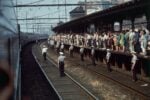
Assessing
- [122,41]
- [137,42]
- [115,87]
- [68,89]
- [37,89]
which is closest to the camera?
[115,87]

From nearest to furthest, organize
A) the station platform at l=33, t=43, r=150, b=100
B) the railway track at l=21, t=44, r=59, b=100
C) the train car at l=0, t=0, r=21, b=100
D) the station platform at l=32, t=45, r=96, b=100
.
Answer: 1. the train car at l=0, t=0, r=21, b=100
2. the station platform at l=33, t=43, r=150, b=100
3. the station platform at l=32, t=45, r=96, b=100
4. the railway track at l=21, t=44, r=59, b=100

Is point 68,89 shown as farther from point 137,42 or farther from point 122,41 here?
point 122,41

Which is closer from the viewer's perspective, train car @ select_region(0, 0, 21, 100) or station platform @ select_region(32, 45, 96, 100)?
train car @ select_region(0, 0, 21, 100)

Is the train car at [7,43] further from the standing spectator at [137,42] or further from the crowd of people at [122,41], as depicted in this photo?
the standing spectator at [137,42]

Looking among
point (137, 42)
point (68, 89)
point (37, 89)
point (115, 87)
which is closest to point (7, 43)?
point (115, 87)

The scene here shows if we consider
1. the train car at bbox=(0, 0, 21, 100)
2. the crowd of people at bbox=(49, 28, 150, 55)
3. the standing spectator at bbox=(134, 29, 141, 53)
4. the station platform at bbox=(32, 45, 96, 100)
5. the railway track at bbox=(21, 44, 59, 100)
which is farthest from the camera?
the standing spectator at bbox=(134, 29, 141, 53)

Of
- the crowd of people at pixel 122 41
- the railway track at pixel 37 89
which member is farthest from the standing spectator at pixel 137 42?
the railway track at pixel 37 89

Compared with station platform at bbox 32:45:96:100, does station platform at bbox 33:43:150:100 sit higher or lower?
higher

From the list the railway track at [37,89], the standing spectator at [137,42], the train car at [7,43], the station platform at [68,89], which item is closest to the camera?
the train car at [7,43]

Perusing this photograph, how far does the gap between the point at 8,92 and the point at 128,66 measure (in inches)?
863

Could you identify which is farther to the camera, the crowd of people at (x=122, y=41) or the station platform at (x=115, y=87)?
the crowd of people at (x=122, y=41)

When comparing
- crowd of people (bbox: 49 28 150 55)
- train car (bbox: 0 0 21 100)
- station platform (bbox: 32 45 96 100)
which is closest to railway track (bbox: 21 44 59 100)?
station platform (bbox: 32 45 96 100)

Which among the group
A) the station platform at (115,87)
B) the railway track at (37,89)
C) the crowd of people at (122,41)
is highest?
the crowd of people at (122,41)

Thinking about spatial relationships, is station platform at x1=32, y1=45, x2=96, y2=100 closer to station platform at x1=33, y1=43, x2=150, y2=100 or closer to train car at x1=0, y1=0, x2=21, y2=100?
station platform at x1=33, y1=43, x2=150, y2=100
